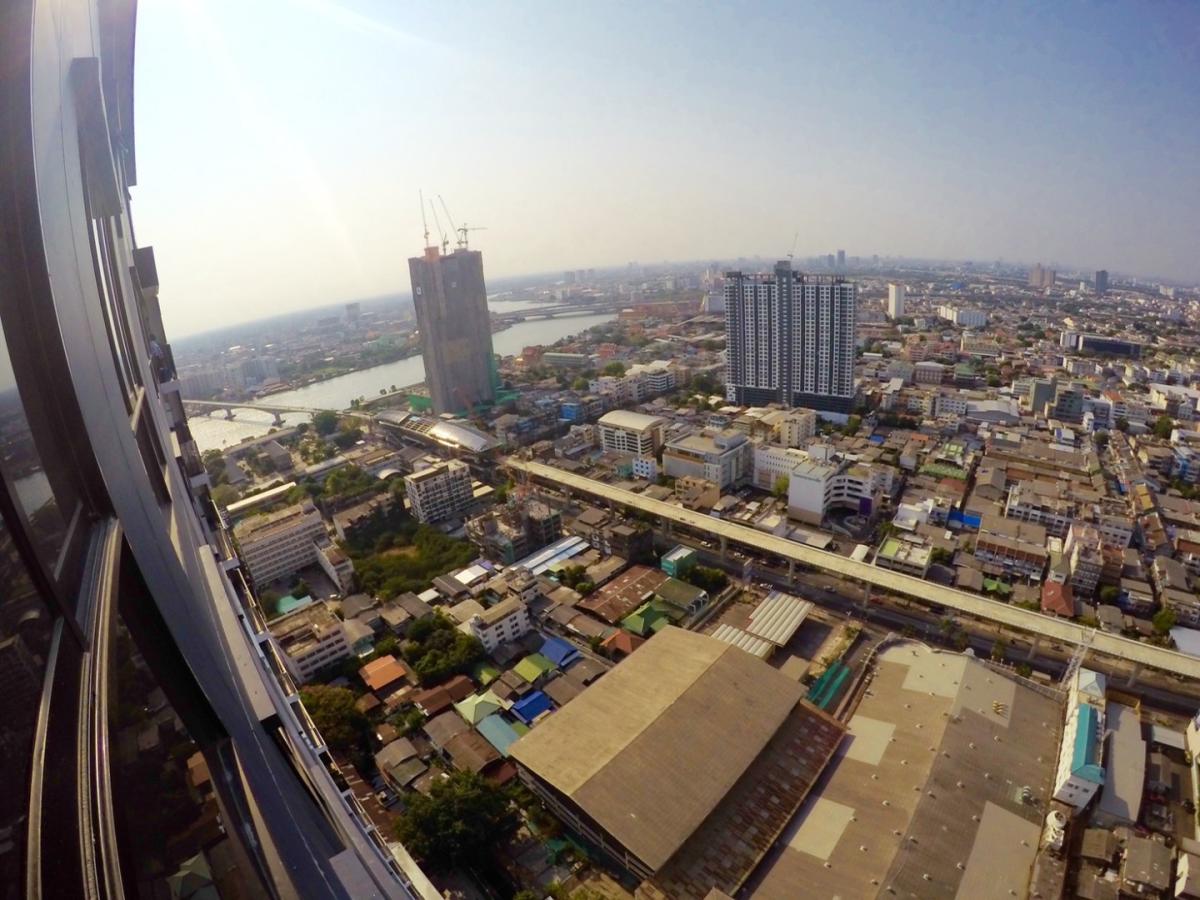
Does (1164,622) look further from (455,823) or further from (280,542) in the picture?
(280,542)

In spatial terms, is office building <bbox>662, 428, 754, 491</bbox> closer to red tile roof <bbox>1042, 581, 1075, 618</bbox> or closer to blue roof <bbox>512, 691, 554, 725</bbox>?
red tile roof <bbox>1042, 581, 1075, 618</bbox>

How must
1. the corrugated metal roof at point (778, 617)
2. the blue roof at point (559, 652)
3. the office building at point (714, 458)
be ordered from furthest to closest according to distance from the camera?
the office building at point (714, 458) → the corrugated metal roof at point (778, 617) → the blue roof at point (559, 652)

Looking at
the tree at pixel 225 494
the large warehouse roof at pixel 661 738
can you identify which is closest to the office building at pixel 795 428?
the large warehouse roof at pixel 661 738

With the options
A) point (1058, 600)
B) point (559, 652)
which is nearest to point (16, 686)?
point (559, 652)

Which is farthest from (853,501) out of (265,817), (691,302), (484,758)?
(691,302)

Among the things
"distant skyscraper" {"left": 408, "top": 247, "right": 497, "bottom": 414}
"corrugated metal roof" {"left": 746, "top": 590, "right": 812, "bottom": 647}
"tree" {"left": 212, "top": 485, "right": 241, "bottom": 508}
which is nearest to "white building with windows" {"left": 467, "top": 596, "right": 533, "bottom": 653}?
"corrugated metal roof" {"left": 746, "top": 590, "right": 812, "bottom": 647}

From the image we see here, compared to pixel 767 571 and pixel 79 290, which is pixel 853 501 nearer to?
pixel 767 571

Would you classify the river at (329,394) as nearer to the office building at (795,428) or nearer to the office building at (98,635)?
the office building at (795,428)
